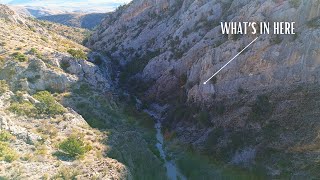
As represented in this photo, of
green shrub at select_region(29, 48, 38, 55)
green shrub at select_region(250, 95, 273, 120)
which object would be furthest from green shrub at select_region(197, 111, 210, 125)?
green shrub at select_region(29, 48, 38, 55)

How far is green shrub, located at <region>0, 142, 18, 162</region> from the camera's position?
43888 millimetres

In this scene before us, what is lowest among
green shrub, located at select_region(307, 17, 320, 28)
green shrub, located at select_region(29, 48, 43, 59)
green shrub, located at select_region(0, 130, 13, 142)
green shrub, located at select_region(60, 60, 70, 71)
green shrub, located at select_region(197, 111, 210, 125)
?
green shrub, located at select_region(197, 111, 210, 125)

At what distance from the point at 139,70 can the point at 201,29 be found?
24600 millimetres

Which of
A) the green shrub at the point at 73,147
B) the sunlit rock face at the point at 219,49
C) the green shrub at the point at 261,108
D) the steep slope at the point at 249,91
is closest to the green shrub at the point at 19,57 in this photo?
the green shrub at the point at 73,147

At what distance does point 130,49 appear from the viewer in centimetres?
13588

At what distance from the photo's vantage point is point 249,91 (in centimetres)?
6606

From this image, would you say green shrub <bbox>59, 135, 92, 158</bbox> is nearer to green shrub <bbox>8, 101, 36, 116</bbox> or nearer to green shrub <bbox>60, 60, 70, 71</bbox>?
green shrub <bbox>8, 101, 36, 116</bbox>

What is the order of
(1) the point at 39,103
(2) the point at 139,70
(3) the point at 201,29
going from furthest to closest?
(2) the point at 139,70 < (3) the point at 201,29 < (1) the point at 39,103

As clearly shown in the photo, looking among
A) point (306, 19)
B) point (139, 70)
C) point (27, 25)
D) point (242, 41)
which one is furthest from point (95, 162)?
point (27, 25)

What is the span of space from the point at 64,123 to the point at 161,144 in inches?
785

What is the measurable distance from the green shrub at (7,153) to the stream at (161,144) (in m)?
23.5

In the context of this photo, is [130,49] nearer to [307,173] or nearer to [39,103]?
[39,103]

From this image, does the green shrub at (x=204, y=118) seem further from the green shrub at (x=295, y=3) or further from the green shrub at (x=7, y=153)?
the green shrub at (x=7, y=153)

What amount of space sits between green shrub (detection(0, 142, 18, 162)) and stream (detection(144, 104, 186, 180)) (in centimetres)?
2350
